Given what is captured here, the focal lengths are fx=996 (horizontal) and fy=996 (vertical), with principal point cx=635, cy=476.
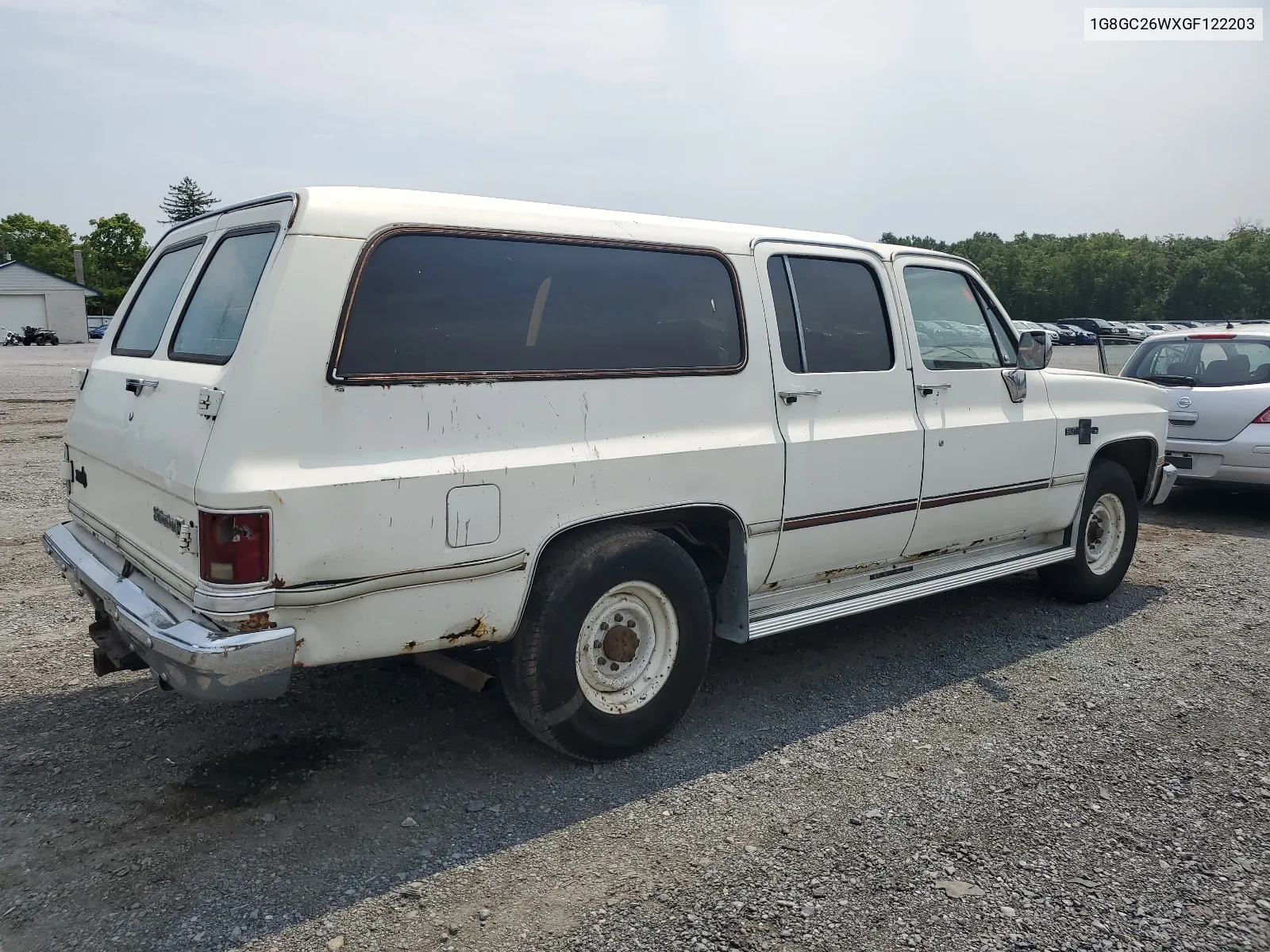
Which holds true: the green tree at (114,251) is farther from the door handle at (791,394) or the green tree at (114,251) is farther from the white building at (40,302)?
the door handle at (791,394)

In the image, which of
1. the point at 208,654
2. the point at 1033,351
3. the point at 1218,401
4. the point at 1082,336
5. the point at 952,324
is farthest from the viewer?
the point at 1082,336

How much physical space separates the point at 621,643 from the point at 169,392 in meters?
1.88

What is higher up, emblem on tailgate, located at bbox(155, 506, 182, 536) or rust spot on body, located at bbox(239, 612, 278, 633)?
emblem on tailgate, located at bbox(155, 506, 182, 536)

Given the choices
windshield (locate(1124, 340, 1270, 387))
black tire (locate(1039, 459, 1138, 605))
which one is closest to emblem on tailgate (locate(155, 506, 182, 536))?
black tire (locate(1039, 459, 1138, 605))

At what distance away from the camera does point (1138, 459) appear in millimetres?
6477

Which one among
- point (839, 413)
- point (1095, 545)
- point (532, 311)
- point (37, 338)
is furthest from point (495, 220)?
point (37, 338)

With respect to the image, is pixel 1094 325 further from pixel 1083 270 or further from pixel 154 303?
pixel 154 303

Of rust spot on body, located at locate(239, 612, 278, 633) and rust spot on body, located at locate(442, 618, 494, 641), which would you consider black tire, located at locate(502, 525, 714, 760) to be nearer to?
rust spot on body, located at locate(442, 618, 494, 641)

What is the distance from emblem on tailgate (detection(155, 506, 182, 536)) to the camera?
320 cm

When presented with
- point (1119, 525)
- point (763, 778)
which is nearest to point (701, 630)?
point (763, 778)

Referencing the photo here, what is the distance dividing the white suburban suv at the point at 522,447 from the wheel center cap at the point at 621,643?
0.04 feet

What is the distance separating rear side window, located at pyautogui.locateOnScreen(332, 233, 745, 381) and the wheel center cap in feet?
3.31

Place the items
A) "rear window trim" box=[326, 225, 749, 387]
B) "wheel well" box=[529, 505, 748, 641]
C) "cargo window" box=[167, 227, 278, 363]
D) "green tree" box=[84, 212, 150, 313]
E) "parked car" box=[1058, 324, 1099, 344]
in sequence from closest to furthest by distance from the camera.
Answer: "rear window trim" box=[326, 225, 749, 387], "cargo window" box=[167, 227, 278, 363], "wheel well" box=[529, 505, 748, 641], "parked car" box=[1058, 324, 1099, 344], "green tree" box=[84, 212, 150, 313]

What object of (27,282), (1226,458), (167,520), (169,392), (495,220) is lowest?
(1226,458)
